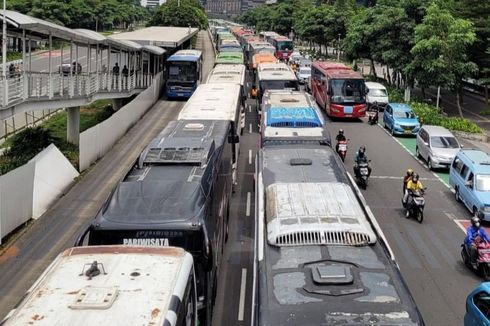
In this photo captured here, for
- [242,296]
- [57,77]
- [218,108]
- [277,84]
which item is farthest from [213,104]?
[277,84]

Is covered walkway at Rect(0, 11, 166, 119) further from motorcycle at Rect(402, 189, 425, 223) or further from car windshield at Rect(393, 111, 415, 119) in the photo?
car windshield at Rect(393, 111, 415, 119)

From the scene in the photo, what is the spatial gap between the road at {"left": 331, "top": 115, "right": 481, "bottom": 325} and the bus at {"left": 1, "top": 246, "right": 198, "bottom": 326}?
597 cm

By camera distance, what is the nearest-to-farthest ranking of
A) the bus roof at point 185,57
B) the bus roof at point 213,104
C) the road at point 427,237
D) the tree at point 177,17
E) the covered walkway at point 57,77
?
the road at point 427,237 → the covered walkway at point 57,77 → the bus roof at point 213,104 → the bus roof at point 185,57 → the tree at point 177,17

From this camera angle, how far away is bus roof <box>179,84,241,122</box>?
19.7m

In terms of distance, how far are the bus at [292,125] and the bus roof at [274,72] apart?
33.3ft

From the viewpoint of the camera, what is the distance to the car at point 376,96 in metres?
36.1

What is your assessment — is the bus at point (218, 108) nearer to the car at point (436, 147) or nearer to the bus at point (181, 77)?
the car at point (436, 147)

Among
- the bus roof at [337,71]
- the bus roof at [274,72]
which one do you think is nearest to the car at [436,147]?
the bus roof at [337,71]

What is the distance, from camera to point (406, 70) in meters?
34.6

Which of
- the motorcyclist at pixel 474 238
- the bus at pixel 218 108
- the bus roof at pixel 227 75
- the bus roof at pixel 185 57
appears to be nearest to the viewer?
the motorcyclist at pixel 474 238

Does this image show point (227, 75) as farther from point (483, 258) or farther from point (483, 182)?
point (483, 258)

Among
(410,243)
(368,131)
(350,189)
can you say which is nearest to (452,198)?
(410,243)

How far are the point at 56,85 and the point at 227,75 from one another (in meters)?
12.0

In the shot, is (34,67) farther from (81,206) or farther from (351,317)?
(351,317)
